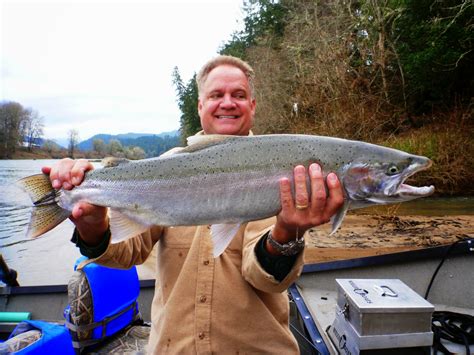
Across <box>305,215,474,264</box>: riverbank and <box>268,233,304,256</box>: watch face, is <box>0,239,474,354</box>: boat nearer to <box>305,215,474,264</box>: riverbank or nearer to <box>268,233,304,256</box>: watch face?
<box>268,233,304,256</box>: watch face

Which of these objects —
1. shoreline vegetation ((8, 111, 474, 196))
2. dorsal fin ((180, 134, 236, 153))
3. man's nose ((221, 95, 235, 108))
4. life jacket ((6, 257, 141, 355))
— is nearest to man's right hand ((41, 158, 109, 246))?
dorsal fin ((180, 134, 236, 153))

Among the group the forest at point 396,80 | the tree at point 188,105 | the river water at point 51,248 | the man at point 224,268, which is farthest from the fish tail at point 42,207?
the tree at point 188,105

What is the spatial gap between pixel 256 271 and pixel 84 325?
2.70 m

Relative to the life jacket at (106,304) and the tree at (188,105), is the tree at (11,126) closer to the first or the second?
the tree at (188,105)

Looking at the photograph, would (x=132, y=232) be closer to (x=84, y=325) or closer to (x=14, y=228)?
(x=84, y=325)

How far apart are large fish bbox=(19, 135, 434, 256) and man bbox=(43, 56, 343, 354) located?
11cm

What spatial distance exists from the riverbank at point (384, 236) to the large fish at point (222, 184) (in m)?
7.28

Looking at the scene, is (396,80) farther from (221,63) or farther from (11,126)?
(11,126)

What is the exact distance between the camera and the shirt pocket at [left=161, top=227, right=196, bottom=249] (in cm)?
287

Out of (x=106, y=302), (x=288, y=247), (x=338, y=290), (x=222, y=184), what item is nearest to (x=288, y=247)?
(x=288, y=247)

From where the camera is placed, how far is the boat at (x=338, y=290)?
14.1ft

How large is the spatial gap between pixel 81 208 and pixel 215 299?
1.12 meters

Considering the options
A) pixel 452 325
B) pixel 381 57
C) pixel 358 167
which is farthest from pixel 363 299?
pixel 381 57

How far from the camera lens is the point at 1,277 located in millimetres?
5875
